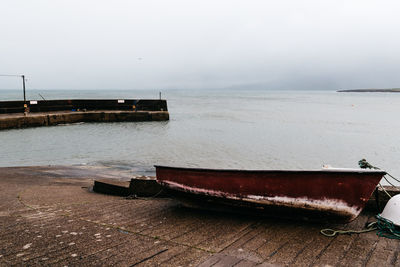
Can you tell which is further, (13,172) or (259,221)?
(13,172)

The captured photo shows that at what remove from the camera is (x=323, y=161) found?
54.0 feet

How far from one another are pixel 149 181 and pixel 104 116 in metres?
24.6

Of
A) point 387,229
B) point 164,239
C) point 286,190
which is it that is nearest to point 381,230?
point 387,229

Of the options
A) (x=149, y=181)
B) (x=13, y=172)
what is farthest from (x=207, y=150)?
(x=149, y=181)

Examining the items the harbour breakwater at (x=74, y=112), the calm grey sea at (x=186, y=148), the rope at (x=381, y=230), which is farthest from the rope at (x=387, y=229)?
the harbour breakwater at (x=74, y=112)

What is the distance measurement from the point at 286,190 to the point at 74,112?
27.8 m

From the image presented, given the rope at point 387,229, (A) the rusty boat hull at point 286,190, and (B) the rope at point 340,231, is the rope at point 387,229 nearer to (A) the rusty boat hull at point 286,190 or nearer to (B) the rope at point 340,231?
(B) the rope at point 340,231

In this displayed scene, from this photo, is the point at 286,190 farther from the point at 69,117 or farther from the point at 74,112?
the point at 74,112

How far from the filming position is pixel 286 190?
4.52m

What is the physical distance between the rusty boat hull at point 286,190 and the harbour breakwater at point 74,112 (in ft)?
76.9

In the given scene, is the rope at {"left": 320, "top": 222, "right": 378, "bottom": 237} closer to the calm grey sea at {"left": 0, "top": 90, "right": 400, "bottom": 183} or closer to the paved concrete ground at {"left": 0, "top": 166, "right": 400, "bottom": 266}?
the paved concrete ground at {"left": 0, "top": 166, "right": 400, "bottom": 266}

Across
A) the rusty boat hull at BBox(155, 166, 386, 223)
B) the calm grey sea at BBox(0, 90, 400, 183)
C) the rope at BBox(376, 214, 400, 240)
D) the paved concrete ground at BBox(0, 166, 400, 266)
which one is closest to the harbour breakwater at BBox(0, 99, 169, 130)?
the calm grey sea at BBox(0, 90, 400, 183)

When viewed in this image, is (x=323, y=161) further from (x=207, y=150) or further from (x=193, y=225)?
(x=193, y=225)

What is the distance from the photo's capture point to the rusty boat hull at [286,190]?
4.31 metres
